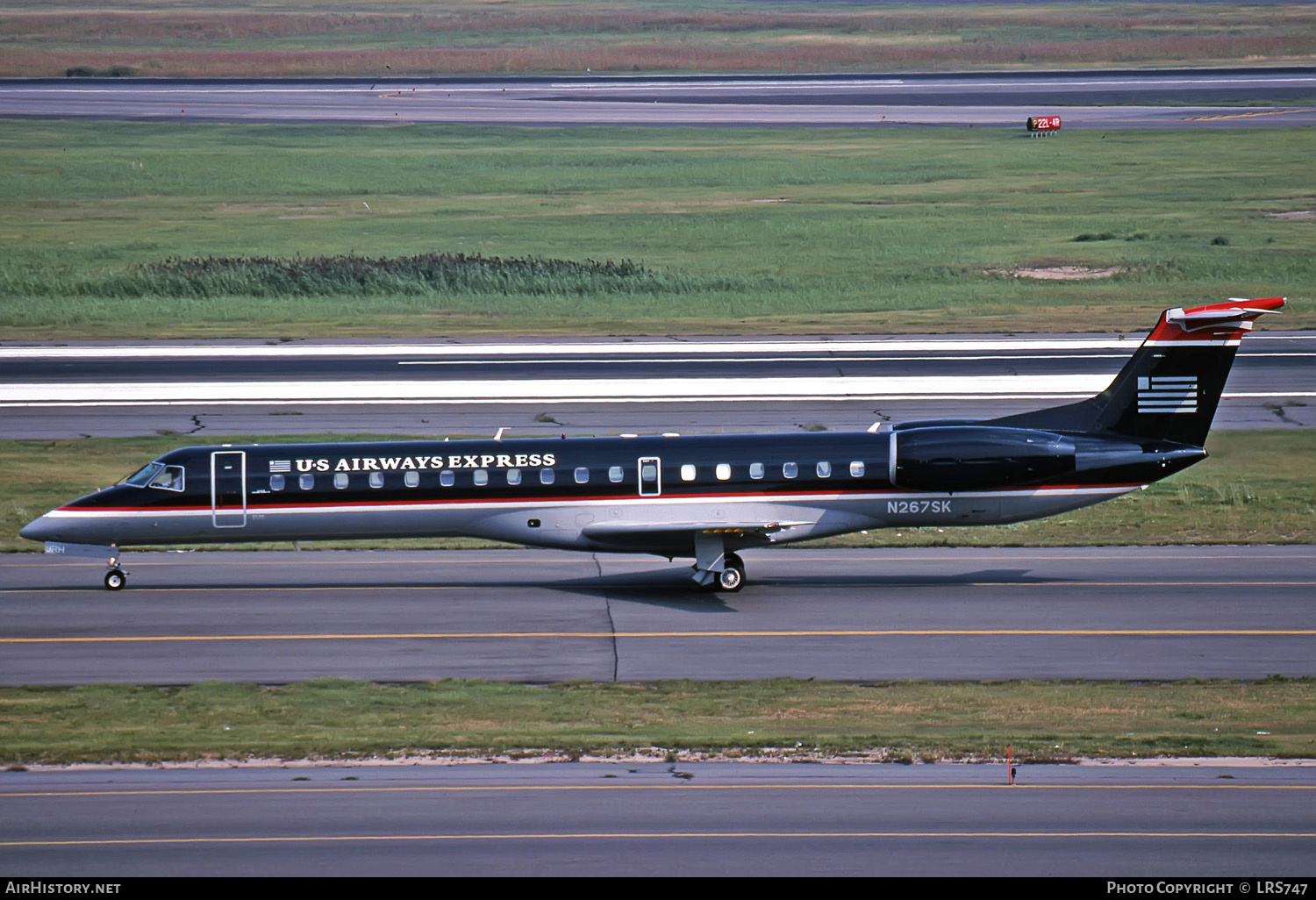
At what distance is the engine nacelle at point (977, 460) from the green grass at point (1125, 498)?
15.2 feet

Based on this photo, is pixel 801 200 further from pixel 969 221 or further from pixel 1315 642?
pixel 1315 642

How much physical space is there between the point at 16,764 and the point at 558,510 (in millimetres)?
12078

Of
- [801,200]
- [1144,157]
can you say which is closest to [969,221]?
[801,200]

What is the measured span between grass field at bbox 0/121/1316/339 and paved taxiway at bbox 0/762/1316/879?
40.8 metres

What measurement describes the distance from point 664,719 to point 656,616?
615 centimetres

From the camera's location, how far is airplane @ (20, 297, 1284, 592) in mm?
30359

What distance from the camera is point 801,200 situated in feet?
290

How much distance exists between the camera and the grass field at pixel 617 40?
149625 mm

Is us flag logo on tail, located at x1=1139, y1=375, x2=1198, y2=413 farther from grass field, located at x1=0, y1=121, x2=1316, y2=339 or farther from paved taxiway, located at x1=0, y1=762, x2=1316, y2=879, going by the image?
grass field, located at x1=0, y1=121, x2=1316, y2=339

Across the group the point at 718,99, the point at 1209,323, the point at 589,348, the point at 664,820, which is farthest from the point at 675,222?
the point at 664,820

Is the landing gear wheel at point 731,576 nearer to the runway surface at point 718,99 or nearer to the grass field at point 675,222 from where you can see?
the grass field at point 675,222

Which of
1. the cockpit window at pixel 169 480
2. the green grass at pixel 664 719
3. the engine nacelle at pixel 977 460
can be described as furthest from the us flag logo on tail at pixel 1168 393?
the cockpit window at pixel 169 480

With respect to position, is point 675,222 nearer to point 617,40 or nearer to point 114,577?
point 114,577

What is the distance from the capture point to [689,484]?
100.0 ft
